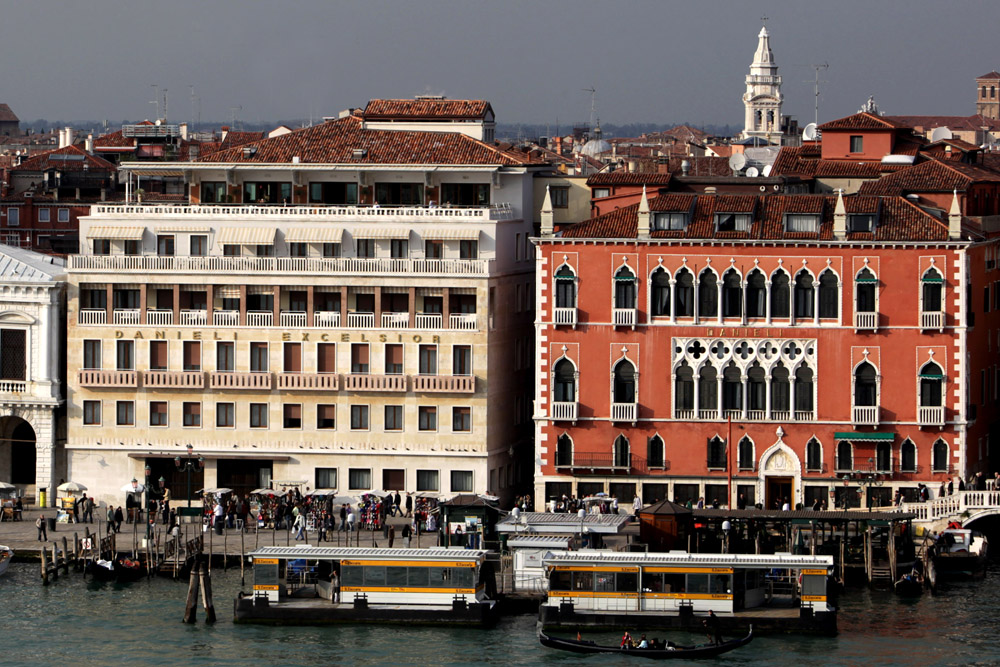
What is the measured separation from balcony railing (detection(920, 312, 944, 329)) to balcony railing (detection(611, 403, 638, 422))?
9068 millimetres

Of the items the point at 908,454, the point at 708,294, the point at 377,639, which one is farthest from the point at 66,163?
the point at 377,639

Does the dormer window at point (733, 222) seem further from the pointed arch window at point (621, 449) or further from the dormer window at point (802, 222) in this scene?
the pointed arch window at point (621, 449)

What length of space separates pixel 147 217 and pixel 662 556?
2314cm

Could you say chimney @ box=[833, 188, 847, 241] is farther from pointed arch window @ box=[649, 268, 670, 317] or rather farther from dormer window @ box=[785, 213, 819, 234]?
pointed arch window @ box=[649, 268, 670, 317]

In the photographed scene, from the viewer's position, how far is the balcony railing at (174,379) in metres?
76.8

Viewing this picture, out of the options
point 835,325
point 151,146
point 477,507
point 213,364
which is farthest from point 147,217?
point 151,146

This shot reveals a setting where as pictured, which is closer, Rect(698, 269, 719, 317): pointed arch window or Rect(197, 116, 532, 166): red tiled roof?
Rect(698, 269, 719, 317): pointed arch window

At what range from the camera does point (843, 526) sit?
70.6m

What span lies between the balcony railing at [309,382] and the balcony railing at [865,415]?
16.1 meters

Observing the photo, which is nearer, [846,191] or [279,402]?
[279,402]

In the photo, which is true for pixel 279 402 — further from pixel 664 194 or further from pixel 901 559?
pixel 901 559

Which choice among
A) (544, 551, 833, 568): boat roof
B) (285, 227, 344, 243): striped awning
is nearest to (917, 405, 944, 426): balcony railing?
(544, 551, 833, 568): boat roof

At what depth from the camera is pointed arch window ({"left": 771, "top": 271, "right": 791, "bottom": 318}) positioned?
73.6 meters

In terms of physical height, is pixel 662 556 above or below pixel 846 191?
below
